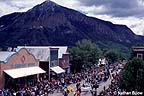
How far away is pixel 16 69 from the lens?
47656 mm

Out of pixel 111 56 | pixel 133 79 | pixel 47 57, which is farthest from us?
pixel 111 56

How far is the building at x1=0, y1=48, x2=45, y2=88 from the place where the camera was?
44.4 metres

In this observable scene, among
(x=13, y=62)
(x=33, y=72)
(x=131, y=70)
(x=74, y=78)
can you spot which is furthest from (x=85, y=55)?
(x=131, y=70)

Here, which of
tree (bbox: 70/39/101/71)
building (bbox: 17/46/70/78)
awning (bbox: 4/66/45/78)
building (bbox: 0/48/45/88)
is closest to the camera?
building (bbox: 0/48/45/88)

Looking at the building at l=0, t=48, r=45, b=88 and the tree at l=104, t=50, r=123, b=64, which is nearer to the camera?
the building at l=0, t=48, r=45, b=88

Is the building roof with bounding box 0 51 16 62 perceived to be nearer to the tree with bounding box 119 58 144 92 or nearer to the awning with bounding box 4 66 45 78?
the awning with bounding box 4 66 45 78

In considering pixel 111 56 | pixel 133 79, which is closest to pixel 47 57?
pixel 133 79

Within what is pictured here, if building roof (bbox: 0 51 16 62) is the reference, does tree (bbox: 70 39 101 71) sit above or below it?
below

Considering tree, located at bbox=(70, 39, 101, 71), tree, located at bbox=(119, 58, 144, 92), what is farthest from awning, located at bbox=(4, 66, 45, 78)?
tree, located at bbox=(70, 39, 101, 71)

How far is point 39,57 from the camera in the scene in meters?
63.2

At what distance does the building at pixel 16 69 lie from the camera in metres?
44.4

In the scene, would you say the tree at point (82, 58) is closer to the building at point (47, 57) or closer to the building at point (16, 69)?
the building at point (47, 57)

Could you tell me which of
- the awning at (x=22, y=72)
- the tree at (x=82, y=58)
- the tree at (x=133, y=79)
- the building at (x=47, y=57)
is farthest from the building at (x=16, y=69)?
the tree at (x=82, y=58)

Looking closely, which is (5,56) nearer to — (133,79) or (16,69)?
(16,69)
